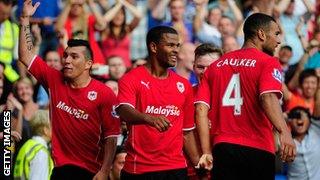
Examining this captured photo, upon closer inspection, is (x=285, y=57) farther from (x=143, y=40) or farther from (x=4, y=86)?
(x=4, y=86)

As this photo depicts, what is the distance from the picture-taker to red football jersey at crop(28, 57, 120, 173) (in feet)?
38.9

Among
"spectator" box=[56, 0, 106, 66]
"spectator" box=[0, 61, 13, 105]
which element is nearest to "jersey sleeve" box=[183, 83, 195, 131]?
"spectator" box=[0, 61, 13, 105]

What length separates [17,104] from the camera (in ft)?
49.9

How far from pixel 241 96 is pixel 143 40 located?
25.5 ft

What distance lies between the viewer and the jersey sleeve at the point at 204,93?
11.1m

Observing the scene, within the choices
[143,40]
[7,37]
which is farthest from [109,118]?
[143,40]

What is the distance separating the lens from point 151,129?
434 inches

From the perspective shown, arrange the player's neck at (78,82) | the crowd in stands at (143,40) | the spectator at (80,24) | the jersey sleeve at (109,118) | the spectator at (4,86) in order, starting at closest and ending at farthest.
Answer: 1. the jersey sleeve at (109,118)
2. the player's neck at (78,82)
3. the crowd in stands at (143,40)
4. the spectator at (4,86)
5. the spectator at (80,24)

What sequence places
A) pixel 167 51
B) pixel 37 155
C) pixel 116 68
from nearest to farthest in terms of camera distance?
pixel 167 51, pixel 37 155, pixel 116 68

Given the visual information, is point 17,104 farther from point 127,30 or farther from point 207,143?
point 207,143

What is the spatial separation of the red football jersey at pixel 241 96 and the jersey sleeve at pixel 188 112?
0.71 ft

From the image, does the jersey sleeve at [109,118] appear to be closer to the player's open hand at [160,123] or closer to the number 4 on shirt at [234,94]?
the number 4 on shirt at [234,94]

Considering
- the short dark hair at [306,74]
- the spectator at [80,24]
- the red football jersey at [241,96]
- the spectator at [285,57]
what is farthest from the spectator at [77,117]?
the spectator at [285,57]

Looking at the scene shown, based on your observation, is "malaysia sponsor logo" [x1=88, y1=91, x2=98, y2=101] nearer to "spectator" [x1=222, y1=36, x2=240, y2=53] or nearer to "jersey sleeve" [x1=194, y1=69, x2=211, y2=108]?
"jersey sleeve" [x1=194, y1=69, x2=211, y2=108]
